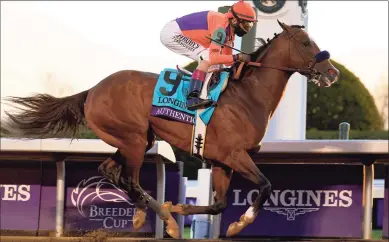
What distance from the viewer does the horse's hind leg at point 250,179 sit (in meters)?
5.62

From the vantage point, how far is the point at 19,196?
841 centimetres

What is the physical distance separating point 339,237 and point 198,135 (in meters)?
2.75

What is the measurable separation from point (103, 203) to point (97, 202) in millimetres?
70

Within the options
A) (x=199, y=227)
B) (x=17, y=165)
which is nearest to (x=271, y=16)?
(x=199, y=227)

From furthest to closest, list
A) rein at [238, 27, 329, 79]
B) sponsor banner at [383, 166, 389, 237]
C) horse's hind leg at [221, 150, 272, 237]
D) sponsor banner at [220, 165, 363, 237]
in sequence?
sponsor banner at [220, 165, 363, 237] < sponsor banner at [383, 166, 389, 237] < rein at [238, 27, 329, 79] < horse's hind leg at [221, 150, 272, 237]

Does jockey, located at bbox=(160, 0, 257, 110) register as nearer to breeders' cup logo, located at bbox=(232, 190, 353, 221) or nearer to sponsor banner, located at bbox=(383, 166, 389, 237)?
breeders' cup logo, located at bbox=(232, 190, 353, 221)

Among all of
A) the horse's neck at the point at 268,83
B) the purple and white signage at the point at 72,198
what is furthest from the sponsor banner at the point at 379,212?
the horse's neck at the point at 268,83

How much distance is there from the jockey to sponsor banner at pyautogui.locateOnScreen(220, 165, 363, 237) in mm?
2300

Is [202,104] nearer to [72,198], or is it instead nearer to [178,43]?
[178,43]

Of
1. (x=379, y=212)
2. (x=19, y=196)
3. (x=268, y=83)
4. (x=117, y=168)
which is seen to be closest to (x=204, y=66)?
(x=268, y=83)

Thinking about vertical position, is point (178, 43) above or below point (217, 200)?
above

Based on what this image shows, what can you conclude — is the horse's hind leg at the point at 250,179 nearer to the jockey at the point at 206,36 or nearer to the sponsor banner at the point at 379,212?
the jockey at the point at 206,36

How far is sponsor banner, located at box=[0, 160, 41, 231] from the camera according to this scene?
8.37 metres

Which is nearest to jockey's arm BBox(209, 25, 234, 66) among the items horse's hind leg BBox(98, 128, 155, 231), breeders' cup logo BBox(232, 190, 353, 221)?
horse's hind leg BBox(98, 128, 155, 231)
